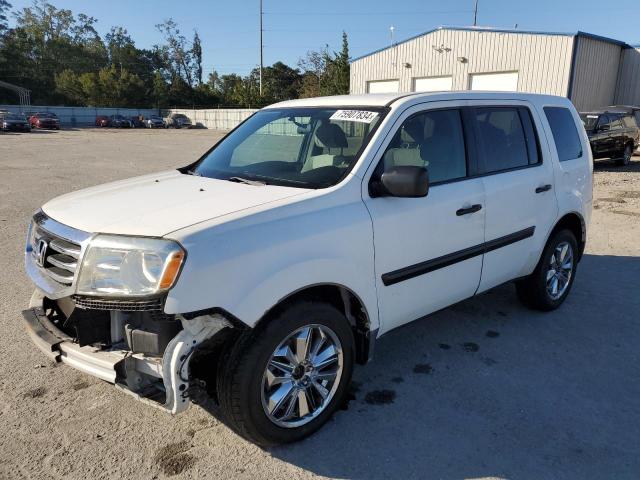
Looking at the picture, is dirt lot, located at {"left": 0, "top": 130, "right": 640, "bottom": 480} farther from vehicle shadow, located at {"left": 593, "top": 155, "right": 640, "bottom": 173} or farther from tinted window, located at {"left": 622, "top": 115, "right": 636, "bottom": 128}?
tinted window, located at {"left": 622, "top": 115, "right": 636, "bottom": 128}

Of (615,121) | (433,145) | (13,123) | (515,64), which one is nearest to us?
(433,145)

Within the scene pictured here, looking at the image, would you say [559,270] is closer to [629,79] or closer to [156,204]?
[156,204]

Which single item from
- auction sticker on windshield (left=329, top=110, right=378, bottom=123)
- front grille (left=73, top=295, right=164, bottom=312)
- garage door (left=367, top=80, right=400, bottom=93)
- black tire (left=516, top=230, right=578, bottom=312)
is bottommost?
black tire (left=516, top=230, right=578, bottom=312)

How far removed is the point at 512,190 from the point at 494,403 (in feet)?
5.28

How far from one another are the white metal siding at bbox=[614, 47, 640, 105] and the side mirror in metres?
27.3

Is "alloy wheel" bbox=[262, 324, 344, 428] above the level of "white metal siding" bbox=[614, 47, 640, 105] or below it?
below

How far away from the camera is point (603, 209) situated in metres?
9.90

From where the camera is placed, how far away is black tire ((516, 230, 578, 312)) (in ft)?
15.3

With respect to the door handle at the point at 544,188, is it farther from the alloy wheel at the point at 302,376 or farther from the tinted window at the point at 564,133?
the alloy wheel at the point at 302,376

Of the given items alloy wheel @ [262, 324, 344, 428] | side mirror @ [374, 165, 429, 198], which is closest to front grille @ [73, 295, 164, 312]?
alloy wheel @ [262, 324, 344, 428]

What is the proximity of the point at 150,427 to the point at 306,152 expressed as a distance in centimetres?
199

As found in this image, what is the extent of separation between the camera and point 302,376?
2959 millimetres

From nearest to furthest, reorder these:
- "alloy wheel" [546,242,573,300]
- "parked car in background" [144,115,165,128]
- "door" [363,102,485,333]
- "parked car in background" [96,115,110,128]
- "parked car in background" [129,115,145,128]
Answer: "door" [363,102,485,333] → "alloy wheel" [546,242,573,300] → "parked car in background" [96,115,110,128] → "parked car in background" [129,115,145,128] → "parked car in background" [144,115,165,128]

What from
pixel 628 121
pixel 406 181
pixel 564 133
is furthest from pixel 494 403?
pixel 628 121
